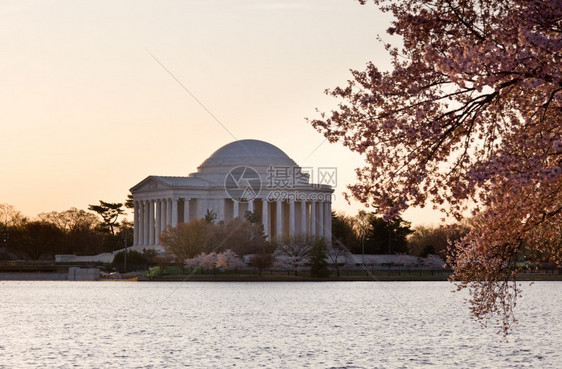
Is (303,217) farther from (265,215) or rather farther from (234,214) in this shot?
(234,214)

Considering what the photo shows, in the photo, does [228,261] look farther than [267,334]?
Yes

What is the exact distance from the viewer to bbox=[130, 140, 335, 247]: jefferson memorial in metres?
184

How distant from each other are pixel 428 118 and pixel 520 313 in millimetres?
51488

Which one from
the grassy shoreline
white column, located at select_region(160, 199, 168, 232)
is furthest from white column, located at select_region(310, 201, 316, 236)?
the grassy shoreline

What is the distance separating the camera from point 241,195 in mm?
184375

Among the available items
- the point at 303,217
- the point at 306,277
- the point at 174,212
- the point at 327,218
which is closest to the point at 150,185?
the point at 174,212

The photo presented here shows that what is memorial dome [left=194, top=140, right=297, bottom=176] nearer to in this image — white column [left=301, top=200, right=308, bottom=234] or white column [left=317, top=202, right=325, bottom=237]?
white column [left=301, top=200, right=308, bottom=234]

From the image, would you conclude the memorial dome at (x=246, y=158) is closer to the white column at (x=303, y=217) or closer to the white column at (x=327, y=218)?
the white column at (x=303, y=217)

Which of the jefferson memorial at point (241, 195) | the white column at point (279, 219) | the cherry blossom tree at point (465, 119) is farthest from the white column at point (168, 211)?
the cherry blossom tree at point (465, 119)

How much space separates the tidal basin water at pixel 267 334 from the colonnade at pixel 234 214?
97.9 metres

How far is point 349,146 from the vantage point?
2103 centimetres

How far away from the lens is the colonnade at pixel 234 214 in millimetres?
184750

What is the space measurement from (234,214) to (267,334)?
13535 cm

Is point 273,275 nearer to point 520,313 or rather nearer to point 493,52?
point 520,313
